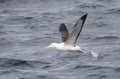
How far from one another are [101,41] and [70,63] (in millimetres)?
2638

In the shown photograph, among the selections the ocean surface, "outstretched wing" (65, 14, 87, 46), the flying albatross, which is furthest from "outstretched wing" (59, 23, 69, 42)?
"outstretched wing" (65, 14, 87, 46)

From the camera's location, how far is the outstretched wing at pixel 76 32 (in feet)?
48.6

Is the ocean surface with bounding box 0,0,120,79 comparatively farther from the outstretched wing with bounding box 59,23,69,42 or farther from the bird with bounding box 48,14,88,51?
the outstretched wing with bounding box 59,23,69,42

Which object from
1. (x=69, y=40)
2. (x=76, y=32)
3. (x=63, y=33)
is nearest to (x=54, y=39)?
(x=63, y=33)

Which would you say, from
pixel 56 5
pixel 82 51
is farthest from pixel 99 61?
pixel 56 5

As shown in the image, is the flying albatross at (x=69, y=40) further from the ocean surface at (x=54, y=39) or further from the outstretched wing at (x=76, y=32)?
the ocean surface at (x=54, y=39)

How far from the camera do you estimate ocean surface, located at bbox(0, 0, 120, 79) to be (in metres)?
14.6

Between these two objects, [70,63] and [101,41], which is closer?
[70,63]

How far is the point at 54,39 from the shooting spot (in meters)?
18.2

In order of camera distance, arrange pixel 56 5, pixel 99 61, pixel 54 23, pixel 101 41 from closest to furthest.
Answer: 1. pixel 99 61
2. pixel 101 41
3. pixel 54 23
4. pixel 56 5

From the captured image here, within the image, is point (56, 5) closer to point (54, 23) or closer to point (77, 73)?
point (54, 23)

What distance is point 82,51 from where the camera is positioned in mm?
15945

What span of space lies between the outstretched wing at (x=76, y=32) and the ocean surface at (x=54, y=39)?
0.41 m

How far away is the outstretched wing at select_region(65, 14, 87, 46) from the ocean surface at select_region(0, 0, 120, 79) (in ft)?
1.35
